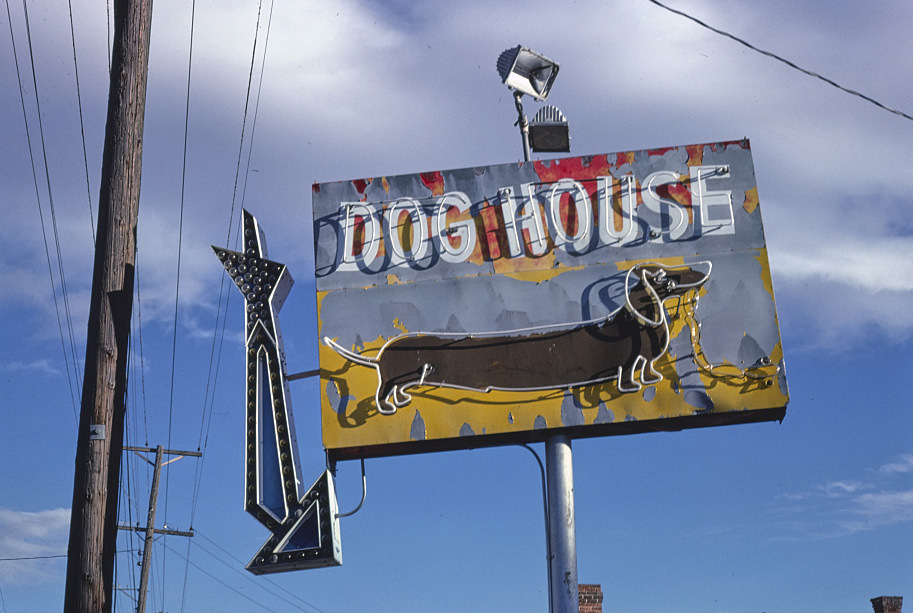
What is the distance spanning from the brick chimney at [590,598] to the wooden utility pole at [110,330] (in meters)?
9.05

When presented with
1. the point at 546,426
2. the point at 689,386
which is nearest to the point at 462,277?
the point at 546,426

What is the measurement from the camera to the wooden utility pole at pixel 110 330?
28.8ft

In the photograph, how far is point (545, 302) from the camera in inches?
452

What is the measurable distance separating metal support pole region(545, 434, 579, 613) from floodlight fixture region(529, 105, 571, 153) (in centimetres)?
329

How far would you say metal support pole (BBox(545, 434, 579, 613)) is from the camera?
1063 cm

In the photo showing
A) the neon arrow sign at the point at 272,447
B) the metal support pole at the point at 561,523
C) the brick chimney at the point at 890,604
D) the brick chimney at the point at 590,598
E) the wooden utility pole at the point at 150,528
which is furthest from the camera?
the wooden utility pole at the point at 150,528

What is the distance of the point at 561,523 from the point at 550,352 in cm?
171

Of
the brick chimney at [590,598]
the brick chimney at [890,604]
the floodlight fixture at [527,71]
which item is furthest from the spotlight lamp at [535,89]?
the brick chimney at [890,604]

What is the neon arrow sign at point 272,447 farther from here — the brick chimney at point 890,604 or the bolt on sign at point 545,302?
the brick chimney at point 890,604

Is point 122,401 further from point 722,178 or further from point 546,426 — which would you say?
point 722,178

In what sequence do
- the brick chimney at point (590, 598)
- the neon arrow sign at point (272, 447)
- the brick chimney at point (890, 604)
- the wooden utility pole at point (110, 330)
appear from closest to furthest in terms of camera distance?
1. the wooden utility pole at point (110, 330)
2. the neon arrow sign at point (272, 447)
3. the brick chimney at point (590, 598)
4. the brick chimney at point (890, 604)

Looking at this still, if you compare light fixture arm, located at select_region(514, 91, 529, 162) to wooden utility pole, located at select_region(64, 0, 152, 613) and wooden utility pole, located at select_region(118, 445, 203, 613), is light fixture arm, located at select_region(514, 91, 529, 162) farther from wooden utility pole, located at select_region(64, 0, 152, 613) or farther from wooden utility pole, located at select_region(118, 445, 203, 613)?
wooden utility pole, located at select_region(118, 445, 203, 613)

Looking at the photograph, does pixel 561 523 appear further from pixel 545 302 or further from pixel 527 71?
pixel 527 71

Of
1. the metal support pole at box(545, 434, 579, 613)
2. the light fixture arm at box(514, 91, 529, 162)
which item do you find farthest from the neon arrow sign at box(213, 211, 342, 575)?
the light fixture arm at box(514, 91, 529, 162)
